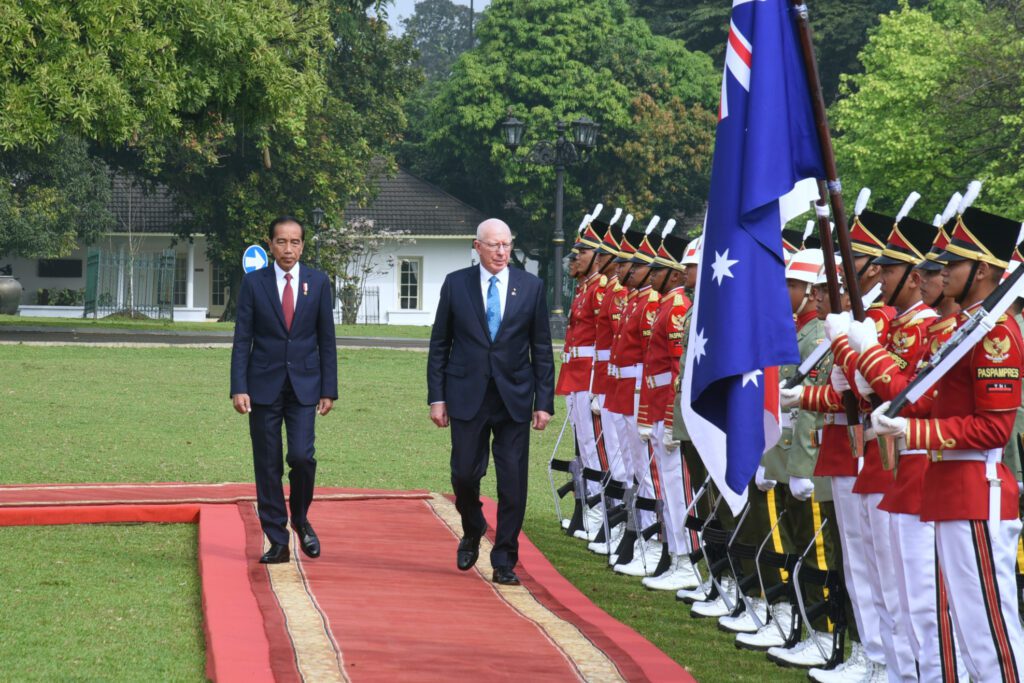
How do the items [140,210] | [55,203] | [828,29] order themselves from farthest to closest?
[828,29] → [140,210] → [55,203]

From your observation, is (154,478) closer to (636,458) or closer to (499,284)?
(636,458)

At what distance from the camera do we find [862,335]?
221 inches

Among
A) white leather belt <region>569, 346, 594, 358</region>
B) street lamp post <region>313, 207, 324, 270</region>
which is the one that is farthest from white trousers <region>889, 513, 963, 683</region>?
street lamp post <region>313, 207, 324, 270</region>

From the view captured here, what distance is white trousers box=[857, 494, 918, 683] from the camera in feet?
21.7

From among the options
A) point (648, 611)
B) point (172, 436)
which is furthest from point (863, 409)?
point (172, 436)

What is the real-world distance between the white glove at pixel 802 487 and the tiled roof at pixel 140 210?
155 ft

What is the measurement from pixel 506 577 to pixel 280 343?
201cm

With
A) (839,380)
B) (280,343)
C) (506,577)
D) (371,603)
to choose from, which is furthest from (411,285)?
(839,380)

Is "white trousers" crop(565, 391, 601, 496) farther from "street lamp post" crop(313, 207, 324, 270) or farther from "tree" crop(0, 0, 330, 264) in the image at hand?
"street lamp post" crop(313, 207, 324, 270)

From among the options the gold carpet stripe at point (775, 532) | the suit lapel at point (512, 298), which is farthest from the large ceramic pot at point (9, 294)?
the gold carpet stripe at point (775, 532)

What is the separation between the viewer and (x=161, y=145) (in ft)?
134

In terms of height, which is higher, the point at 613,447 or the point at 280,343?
the point at 280,343

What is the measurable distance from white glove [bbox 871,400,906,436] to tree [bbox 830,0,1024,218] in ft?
108

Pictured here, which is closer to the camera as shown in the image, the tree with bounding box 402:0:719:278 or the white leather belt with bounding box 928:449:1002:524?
the white leather belt with bounding box 928:449:1002:524
